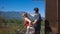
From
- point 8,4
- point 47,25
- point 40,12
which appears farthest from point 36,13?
point 8,4

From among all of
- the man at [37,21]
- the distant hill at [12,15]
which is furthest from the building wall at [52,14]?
the distant hill at [12,15]

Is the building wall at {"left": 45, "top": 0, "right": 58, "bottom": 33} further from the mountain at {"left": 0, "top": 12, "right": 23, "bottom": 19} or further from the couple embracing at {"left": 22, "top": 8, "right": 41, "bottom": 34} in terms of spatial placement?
the mountain at {"left": 0, "top": 12, "right": 23, "bottom": 19}

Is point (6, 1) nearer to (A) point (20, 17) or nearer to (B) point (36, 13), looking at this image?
(A) point (20, 17)

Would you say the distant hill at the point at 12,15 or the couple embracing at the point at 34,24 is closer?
the couple embracing at the point at 34,24

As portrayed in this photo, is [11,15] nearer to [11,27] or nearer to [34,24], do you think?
[11,27]

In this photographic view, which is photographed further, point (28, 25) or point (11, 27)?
point (11, 27)

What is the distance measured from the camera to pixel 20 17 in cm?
488

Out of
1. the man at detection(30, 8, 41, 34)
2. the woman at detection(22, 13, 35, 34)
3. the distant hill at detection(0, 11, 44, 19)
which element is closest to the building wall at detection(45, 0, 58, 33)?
the man at detection(30, 8, 41, 34)

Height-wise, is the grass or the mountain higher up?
the mountain

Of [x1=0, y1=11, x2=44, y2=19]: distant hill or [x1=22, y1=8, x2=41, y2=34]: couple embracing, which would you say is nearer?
[x1=22, y1=8, x2=41, y2=34]: couple embracing

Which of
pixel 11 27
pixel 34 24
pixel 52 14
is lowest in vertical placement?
pixel 11 27

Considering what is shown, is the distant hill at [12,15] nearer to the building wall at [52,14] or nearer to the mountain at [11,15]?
the mountain at [11,15]


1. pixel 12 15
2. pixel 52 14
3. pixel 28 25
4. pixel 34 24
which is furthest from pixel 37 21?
pixel 12 15

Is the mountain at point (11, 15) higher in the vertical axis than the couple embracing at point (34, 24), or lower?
higher
